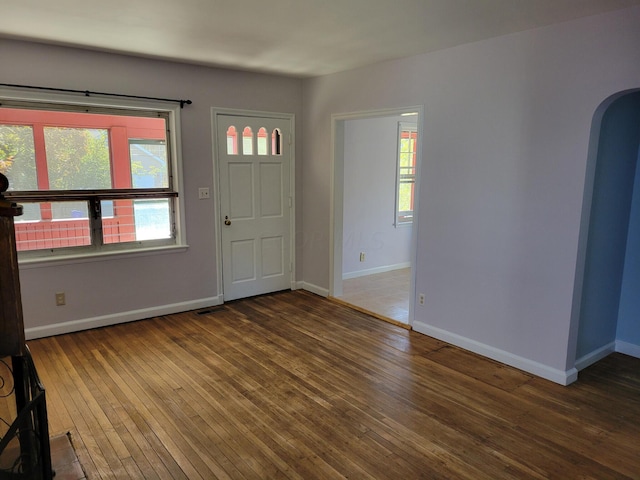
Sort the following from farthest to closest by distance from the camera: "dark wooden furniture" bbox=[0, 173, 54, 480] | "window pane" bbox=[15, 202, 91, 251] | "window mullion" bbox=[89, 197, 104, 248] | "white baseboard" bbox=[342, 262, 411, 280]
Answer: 1. "white baseboard" bbox=[342, 262, 411, 280]
2. "window mullion" bbox=[89, 197, 104, 248]
3. "window pane" bbox=[15, 202, 91, 251]
4. "dark wooden furniture" bbox=[0, 173, 54, 480]

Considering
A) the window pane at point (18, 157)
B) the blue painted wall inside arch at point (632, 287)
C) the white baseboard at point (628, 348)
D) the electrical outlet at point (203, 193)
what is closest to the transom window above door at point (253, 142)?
the electrical outlet at point (203, 193)

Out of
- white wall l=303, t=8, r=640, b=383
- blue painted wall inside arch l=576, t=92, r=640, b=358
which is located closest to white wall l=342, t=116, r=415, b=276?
white wall l=303, t=8, r=640, b=383

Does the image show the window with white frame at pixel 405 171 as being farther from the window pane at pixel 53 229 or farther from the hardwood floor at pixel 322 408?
the window pane at pixel 53 229

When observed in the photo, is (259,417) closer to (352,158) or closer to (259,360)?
(259,360)

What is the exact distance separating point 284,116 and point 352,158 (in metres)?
1.14

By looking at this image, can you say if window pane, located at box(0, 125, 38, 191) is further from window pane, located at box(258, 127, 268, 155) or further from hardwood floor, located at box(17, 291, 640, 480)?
window pane, located at box(258, 127, 268, 155)

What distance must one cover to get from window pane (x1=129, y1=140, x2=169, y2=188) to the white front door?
577 millimetres

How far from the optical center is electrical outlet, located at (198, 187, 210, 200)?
4516 millimetres

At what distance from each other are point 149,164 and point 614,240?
164 inches

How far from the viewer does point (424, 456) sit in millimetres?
2314

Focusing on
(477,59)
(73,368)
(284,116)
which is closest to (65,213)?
(73,368)

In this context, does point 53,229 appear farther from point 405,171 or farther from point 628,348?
point 628,348

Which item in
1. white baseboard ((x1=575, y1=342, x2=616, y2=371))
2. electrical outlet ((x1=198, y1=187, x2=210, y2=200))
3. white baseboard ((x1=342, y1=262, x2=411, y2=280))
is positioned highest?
electrical outlet ((x1=198, y1=187, x2=210, y2=200))

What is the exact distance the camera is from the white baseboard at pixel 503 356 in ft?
10.2
